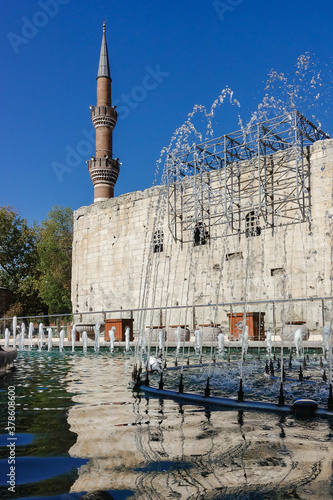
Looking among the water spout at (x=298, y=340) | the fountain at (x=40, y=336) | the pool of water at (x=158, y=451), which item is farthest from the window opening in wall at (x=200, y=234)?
the pool of water at (x=158, y=451)

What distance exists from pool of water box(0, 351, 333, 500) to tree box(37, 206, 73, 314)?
30073mm

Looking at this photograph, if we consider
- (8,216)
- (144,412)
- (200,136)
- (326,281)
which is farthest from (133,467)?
(8,216)

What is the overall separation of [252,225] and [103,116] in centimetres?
1621

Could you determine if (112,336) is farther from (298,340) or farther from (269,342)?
(298,340)

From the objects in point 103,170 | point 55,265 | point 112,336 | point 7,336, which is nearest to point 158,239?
point 112,336

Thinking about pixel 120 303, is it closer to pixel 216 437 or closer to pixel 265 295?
pixel 265 295

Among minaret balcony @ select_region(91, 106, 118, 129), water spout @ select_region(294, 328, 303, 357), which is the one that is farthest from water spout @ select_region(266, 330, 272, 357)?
minaret balcony @ select_region(91, 106, 118, 129)

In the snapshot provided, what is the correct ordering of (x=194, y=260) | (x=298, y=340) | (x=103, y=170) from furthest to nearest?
(x=103, y=170), (x=194, y=260), (x=298, y=340)

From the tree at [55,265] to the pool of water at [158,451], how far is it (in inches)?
1184

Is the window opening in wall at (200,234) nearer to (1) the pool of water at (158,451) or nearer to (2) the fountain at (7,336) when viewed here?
(2) the fountain at (7,336)

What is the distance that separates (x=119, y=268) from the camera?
21.4 meters

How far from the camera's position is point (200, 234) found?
18281 millimetres

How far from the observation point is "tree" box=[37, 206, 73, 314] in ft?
110

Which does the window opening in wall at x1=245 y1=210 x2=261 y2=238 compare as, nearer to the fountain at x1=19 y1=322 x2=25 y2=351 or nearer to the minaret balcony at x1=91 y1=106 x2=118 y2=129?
the fountain at x1=19 y1=322 x2=25 y2=351
